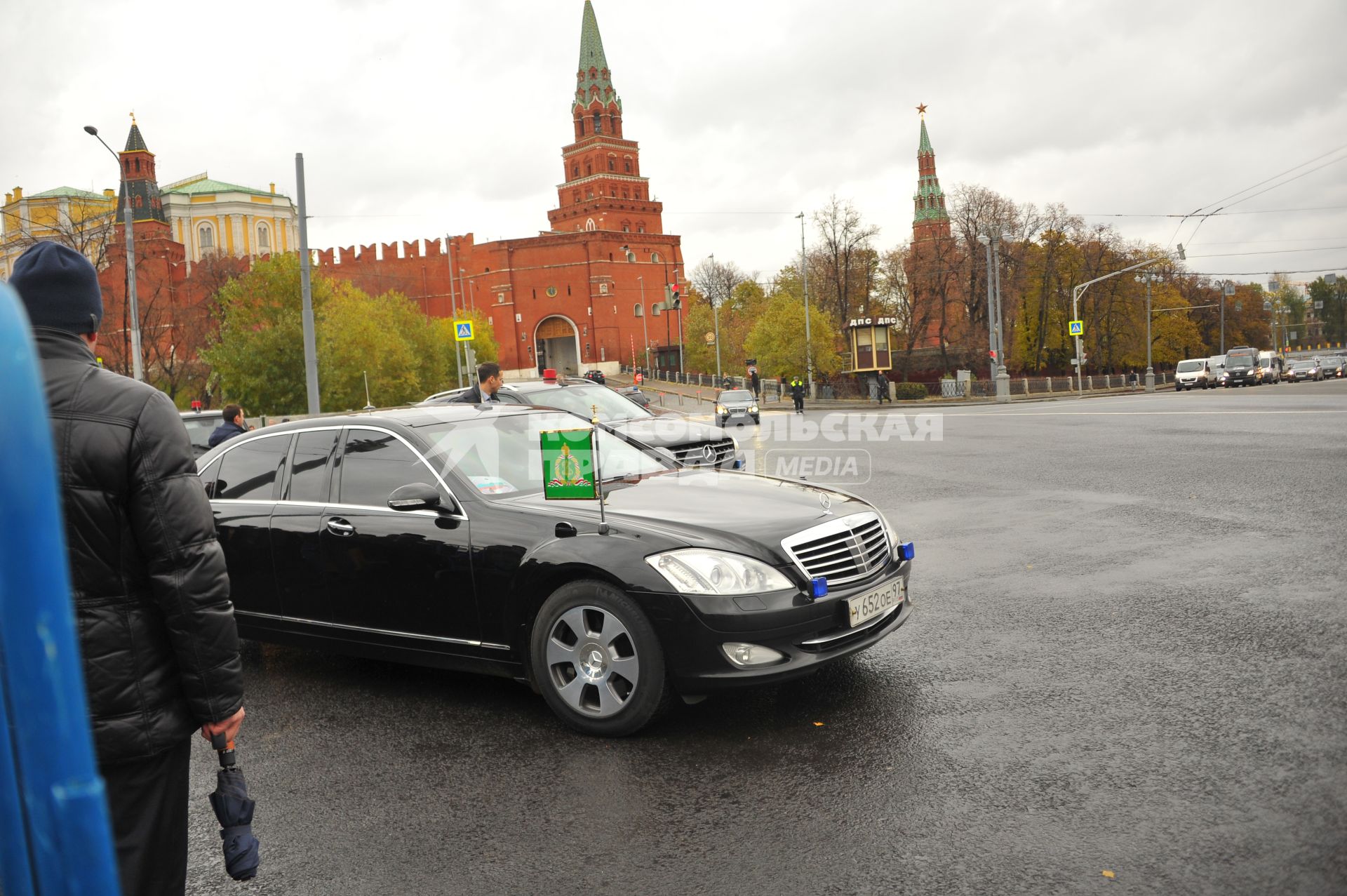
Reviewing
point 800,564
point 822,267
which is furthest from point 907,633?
point 822,267

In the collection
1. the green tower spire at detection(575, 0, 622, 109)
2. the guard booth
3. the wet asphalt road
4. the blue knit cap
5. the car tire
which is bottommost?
the wet asphalt road

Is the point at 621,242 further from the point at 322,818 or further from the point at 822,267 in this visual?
the point at 322,818

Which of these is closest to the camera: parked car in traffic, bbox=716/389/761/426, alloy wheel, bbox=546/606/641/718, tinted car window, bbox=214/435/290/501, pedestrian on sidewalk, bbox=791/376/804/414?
alloy wheel, bbox=546/606/641/718

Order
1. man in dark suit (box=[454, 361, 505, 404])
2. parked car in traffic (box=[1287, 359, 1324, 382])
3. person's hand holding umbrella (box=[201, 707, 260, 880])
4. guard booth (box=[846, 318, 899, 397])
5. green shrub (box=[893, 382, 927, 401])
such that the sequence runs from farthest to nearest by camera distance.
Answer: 1. parked car in traffic (box=[1287, 359, 1324, 382])
2. green shrub (box=[893, 382, 927, 401])
3. guard booth (box=[846, 318, 899, 397])
4. man in dark suit (box=[454, 361, 505, 404])
5. person's hand holding umbrella (box=[201, 707, 260, 880])

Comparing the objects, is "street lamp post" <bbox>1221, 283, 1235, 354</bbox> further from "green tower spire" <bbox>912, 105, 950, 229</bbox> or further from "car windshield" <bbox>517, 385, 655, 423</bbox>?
"car windshield" <bbox>517, 385, 655, 423</bbox>

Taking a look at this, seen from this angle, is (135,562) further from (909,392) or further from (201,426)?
(909,392)

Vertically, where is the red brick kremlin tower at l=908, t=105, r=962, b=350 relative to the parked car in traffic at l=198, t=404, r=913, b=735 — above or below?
above

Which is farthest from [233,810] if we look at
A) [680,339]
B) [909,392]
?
[680,339]

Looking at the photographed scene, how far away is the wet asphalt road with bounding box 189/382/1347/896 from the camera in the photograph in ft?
11.2

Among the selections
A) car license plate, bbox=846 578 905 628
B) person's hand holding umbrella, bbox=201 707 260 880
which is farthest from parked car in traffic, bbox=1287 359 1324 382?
person's hand holding umbrella, bbox=201 707 260 880

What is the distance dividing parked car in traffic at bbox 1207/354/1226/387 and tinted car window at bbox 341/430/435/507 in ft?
204

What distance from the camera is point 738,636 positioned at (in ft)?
15.0

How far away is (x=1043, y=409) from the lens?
35.3 meters

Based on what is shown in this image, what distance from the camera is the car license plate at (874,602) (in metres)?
4.91
